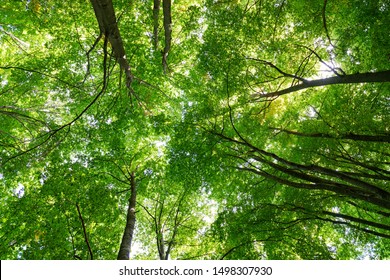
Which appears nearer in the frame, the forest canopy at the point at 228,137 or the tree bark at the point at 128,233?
the forest canopy at the point at 228,137

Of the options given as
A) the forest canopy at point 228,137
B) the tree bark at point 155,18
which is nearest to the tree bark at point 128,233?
the forest canopy at point 228,137

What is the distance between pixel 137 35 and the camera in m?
8.00

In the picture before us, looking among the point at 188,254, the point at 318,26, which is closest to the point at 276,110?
the point at 318,26

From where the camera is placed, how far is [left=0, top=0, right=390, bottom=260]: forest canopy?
6266mm

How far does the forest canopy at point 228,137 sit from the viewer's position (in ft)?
20.6

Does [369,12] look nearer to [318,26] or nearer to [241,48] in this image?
Answer: [318,26]

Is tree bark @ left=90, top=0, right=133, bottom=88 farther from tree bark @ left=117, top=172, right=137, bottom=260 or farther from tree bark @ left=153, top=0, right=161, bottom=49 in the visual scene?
tree bark @ left=117, top=172, right=137, bottom=260

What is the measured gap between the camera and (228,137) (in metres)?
7.34

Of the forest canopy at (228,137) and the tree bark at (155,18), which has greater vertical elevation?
the tree bark at (155,18)

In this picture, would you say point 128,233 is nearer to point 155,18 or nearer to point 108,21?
point 108,21

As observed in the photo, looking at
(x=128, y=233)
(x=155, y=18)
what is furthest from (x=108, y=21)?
(x=128, y=233)

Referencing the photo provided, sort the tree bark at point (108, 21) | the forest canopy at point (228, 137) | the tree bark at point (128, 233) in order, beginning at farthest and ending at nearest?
the tree bark at point (128, 233)
the forest canopy at point (228, 137)
the tree bark at point (108, 21)

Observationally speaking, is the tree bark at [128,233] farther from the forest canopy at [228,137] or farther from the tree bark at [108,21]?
the tree bark at [108,21]
